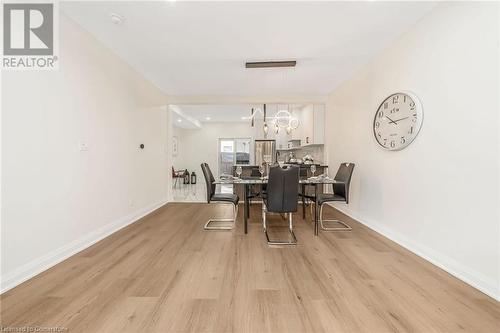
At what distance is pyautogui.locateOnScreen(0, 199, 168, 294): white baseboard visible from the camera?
170cm

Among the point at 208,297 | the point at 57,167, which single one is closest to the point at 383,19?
the point at 208,297

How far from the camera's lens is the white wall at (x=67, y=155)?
1753mm

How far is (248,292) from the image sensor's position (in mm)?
1661

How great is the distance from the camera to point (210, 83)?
430 cm

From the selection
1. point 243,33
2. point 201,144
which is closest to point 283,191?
point 243,33

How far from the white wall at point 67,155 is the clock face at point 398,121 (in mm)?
3917

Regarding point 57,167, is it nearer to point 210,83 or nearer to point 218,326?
point 218,326

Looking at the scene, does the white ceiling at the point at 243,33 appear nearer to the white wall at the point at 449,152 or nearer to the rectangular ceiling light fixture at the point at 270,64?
the rectangular ceiling light fixture at the point at 270,64

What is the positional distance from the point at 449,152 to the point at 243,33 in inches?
103

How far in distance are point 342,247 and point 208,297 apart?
174cm

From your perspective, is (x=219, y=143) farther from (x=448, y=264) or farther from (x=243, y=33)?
(x=448, y=264)

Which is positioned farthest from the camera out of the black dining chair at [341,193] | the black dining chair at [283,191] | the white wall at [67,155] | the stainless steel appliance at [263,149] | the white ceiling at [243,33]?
the stainless steel appliance at [263,149]

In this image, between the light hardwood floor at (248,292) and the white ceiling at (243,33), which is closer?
the light hardwood floor at (248,292)

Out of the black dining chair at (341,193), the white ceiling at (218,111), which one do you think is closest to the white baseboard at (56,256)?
the black dining chair at (341,193)
